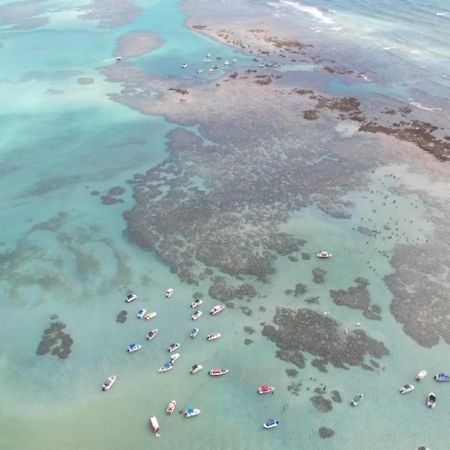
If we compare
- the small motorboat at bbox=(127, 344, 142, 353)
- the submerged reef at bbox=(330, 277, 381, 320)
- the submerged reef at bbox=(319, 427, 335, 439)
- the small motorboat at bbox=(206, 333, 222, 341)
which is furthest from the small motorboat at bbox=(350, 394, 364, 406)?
the small motorboat at bbox=(127, 344, 142, 353)

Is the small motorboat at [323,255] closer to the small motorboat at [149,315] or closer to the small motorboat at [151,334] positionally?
the small motorboat at [149,315]

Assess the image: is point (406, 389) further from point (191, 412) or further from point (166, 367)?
point (166, 367)

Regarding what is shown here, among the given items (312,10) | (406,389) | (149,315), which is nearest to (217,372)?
(149,315)

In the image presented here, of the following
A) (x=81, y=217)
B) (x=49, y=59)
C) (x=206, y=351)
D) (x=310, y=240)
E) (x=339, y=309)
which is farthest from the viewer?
(x=49, y=59)

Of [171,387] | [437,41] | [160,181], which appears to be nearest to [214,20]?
[437,41]

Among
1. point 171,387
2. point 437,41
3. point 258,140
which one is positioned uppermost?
point 437,41

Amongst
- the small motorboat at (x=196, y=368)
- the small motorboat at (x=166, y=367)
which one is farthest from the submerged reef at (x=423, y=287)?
the small motorboat at (x=166, y=367)

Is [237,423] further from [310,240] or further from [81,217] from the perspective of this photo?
[81,217]
